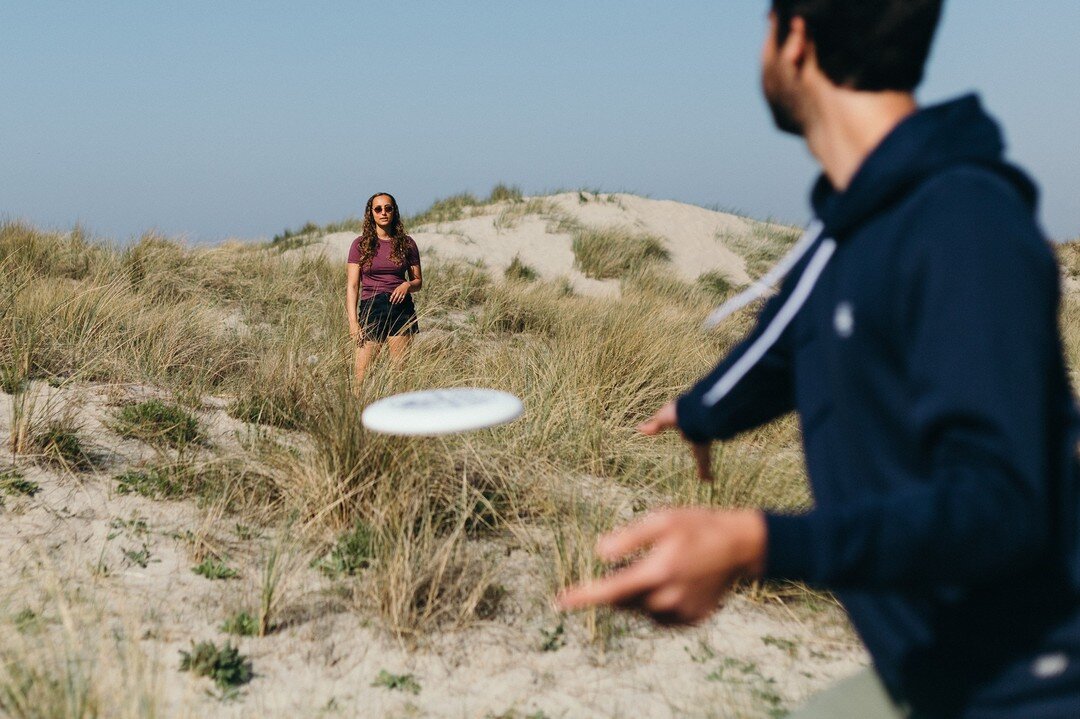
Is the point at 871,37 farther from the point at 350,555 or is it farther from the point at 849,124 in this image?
the point at 350,555

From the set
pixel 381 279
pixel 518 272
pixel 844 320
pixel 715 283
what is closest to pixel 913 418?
pixel 844 320

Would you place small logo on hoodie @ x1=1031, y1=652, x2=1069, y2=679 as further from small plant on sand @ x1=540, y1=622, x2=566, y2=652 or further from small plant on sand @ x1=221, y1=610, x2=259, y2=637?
small plant on sand @ x1=221, y1=610, x2=259, y2=637

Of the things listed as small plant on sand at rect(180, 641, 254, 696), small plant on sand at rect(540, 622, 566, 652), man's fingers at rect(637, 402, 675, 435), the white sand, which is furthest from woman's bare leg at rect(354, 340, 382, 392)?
man's fingers at rect(637, 402, 675, 435)

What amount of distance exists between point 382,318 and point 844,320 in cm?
582

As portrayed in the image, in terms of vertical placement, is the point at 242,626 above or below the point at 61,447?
→ below

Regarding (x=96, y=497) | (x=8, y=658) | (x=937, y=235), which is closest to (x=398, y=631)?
(x=8, y=658)

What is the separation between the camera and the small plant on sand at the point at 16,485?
4.16m

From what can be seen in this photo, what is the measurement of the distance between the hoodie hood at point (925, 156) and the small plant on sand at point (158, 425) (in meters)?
4.23

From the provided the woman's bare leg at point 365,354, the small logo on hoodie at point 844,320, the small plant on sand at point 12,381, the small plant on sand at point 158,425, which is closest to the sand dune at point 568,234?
the woman's bare leg at point 365,354

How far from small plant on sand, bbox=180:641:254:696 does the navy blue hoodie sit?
247cm

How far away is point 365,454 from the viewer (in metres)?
4.09

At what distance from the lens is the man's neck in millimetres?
1197

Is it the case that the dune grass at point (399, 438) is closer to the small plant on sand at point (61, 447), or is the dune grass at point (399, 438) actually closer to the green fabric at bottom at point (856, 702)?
the small plant on sand at point (61, 447)

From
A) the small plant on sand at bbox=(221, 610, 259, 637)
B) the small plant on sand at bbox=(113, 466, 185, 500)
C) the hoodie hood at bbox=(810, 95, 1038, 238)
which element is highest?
the hoodie hood at bbox=(810, 95, 1038, 238)
